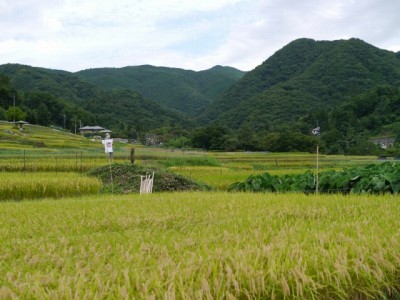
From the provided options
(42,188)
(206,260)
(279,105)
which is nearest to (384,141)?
(279,105)

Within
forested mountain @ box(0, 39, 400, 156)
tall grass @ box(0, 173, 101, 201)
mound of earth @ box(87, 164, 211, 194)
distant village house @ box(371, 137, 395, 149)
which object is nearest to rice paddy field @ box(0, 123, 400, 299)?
tall grass @ box(0, 173, 101, 201)

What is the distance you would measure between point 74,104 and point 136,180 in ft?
352

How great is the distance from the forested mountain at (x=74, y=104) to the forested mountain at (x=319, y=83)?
27517 mm

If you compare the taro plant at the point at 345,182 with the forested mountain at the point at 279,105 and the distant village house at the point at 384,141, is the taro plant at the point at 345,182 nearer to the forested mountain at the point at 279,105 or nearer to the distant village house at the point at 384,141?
the forested mountain at the point at 279,105

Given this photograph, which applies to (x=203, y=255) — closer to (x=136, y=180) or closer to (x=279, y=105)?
(x=136, y=180)

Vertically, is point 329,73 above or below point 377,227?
above

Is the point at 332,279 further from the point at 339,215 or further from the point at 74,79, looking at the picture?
the point at 74,79

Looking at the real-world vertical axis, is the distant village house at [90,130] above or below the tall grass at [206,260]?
above

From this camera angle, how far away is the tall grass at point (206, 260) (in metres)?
2.55

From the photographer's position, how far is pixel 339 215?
5816 millimetres

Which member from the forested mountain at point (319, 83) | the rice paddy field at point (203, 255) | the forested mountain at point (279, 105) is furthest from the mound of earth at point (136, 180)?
the forested mountain at point (319, 83)

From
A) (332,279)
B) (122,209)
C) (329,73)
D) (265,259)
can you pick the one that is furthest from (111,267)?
(329,73)

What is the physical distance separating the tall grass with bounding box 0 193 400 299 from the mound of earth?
36.7ft

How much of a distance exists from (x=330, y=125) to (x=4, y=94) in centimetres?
7035
